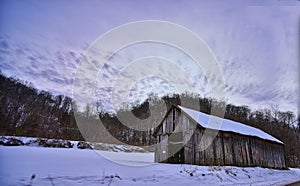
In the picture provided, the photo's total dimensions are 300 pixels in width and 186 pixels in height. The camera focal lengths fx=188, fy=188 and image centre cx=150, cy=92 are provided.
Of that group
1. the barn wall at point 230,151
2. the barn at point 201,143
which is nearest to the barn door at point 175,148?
the barn at point 201,143

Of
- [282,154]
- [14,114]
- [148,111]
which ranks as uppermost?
[148,111]

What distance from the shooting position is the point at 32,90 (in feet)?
104

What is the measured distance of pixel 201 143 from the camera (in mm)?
13258

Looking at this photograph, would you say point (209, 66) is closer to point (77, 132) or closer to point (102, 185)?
point (102, 185)

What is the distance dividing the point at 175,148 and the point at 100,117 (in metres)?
25.2

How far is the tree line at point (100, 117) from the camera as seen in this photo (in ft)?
85.4

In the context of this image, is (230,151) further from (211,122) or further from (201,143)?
(201,143)

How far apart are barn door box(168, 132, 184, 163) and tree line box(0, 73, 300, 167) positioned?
1877cm

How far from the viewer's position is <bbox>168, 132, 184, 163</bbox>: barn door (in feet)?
46.1

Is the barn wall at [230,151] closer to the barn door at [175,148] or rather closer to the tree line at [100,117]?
the barn door at [175,148]

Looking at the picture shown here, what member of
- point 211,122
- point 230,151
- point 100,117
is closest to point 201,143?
point 211,122

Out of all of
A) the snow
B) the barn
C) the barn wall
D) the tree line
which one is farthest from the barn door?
the tree line

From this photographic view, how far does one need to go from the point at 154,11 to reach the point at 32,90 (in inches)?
1170

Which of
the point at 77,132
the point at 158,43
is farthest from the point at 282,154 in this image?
the point at 77,132
